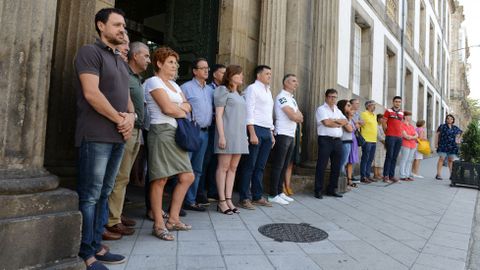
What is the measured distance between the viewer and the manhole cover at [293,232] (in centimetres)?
358

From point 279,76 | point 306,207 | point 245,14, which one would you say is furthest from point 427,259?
point 245,14

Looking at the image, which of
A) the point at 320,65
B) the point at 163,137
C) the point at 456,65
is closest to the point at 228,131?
the point at 163,137

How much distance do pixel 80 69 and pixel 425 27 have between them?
2078 cm

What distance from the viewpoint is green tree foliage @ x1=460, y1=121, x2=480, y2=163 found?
8453mm

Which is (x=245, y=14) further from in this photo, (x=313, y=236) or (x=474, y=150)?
(x=474, y=150)

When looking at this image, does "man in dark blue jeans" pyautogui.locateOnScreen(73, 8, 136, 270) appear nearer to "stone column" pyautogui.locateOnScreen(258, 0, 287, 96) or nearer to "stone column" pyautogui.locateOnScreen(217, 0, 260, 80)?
"stone column" pyautogui.locateOnScreen(217, 0, 260, 80)

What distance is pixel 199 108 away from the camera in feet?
14.4

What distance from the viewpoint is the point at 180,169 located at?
134 inches

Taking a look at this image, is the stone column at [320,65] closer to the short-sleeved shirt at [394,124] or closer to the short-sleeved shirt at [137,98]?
→ the short-sleeved shirt at [394,124]

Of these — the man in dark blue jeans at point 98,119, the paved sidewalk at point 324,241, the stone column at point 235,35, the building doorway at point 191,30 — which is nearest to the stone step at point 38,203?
the man in dark blue jeans at point 98,119

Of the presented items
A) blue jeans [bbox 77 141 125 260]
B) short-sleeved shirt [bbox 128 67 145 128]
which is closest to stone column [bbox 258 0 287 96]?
short-sleeved shirt [bbox 128 67 145 128]

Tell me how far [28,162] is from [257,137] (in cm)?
305

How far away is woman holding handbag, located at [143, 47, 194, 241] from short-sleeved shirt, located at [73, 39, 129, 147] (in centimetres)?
71

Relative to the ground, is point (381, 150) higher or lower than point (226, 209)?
higher
